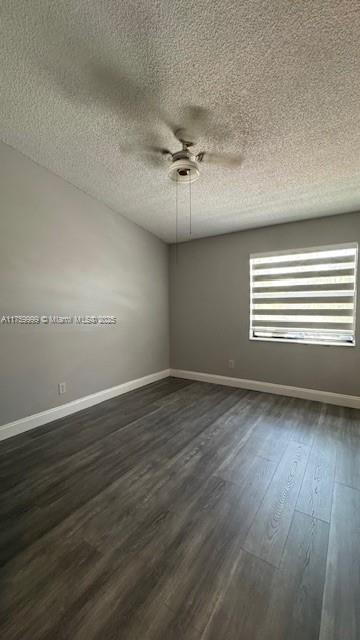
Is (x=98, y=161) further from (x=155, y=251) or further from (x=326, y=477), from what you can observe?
(x=326, y=477)

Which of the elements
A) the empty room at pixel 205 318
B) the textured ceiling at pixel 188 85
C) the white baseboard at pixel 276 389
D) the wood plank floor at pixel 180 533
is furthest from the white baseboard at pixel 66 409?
the textured ceiling at pixel 188 85

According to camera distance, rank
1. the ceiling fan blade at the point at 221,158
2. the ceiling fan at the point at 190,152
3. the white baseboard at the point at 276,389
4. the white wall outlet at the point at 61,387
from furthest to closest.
Result: 1. the white baseboard at the point at 276,389
2. the white wall outlet at the point at 61,387
3. the ceiling fan blade at the point at 221,158
4. the ceiling fan at the point at 190,152

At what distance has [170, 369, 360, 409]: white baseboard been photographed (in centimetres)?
304

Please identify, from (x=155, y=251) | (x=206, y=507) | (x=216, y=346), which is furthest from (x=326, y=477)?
(x=155, y=251)

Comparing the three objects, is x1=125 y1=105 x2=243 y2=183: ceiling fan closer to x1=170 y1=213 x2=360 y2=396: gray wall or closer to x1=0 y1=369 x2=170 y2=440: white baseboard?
x1=170 y1=213 x2=360 y2=396: gray wall

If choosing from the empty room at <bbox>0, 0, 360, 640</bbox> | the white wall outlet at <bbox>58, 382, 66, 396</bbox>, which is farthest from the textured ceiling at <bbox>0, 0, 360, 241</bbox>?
the white wall outlet at <bbox>58, 382, 66, 396</bbox>

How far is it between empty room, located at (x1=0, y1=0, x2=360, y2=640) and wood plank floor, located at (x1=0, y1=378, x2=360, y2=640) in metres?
0.01

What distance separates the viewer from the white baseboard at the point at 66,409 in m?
2.30

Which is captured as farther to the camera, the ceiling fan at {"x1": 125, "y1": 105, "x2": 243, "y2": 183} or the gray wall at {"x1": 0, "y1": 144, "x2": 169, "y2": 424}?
the gray wall at {"x1": 0, "y1": 144, "x2": 169, "y2": 424}

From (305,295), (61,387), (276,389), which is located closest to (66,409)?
(61,387)

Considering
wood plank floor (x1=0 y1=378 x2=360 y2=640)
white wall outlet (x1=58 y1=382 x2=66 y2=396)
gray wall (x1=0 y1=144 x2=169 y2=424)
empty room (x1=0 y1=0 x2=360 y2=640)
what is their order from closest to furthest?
wood plank floor (x1=0 y1=378 x2=360 y2=640), empty room (x1=0 y1=0 x2=360 y2=640), gray wall (x1=0 y1=144 x2=169 y2=424), white wall outlet (x1=58 y1=382 x2=66 y2=396)

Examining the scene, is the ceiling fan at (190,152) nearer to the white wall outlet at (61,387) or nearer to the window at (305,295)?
the window at (305,295)

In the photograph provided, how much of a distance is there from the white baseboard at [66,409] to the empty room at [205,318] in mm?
19

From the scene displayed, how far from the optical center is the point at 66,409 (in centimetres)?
275
